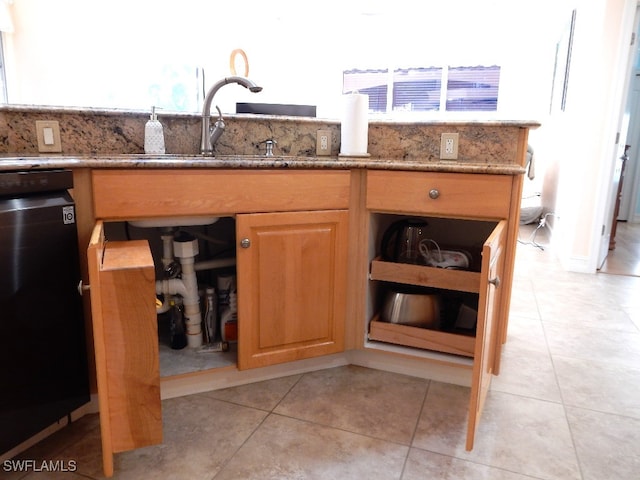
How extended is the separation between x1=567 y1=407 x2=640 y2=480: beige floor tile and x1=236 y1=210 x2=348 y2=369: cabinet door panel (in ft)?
2.88

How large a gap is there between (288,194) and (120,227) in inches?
29.8

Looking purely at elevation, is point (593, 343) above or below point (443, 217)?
below

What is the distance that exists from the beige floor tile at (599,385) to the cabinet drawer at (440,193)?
30.2 inches

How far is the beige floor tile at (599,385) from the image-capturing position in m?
1.66

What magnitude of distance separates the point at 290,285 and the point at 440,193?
0.63 meters

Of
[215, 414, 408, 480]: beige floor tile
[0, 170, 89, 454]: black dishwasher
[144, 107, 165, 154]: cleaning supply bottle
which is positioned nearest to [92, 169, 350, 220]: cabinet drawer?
[0, 170, 89, 454]: black dishwasher

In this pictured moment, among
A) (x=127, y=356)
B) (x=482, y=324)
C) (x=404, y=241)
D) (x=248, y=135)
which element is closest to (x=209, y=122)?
(x=248, y=135)

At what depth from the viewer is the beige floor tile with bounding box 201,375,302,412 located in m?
1.63

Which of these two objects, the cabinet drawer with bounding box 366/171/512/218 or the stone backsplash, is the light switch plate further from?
the cabinet drawer with bounding box 366/171/512/218

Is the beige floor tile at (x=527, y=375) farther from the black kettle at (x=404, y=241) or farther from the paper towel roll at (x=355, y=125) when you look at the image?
the paper towel roll at (x=355, y=125)

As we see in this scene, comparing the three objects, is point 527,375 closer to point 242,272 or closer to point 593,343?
point 593,343

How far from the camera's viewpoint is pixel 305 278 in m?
1.70

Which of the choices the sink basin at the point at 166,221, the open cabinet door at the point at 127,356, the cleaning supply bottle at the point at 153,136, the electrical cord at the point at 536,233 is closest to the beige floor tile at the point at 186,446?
the open cabinet door at the point at 127,356

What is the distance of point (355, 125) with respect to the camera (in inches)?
76.9
